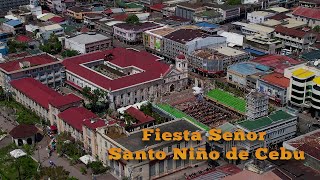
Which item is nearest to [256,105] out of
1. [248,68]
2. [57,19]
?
[248,68]

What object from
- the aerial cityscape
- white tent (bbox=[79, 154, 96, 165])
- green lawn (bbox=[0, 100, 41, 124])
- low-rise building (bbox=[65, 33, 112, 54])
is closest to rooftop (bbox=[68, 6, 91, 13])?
the aerial cityscape

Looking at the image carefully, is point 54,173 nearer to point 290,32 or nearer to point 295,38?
point 295,38

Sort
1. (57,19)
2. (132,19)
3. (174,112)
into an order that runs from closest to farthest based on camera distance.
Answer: (174,112), (132,19), (57,19)

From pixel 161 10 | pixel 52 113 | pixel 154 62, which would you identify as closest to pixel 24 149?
pixel 52 113

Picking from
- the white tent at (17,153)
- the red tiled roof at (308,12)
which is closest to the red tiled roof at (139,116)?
the white tent at (17,153)

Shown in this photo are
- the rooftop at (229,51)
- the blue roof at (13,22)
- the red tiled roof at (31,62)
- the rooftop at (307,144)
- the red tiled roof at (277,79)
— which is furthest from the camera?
the blue roof at (13,22)

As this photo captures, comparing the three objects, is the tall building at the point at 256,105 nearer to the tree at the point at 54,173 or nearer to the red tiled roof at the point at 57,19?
the tree at the point at 54,173
